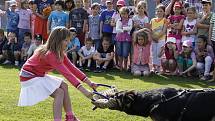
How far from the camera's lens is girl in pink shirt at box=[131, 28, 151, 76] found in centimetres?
1116

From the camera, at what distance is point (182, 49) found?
10945mm

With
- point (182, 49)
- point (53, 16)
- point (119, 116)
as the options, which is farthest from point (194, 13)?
point (119, 116)

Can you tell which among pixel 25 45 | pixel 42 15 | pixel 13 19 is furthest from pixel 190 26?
pixel 13 19

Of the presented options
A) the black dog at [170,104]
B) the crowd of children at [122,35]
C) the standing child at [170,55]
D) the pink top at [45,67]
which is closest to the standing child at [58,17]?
the crowd of children at [122,35]

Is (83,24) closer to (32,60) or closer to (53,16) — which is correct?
(53,16)

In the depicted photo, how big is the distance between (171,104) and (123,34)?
6.65 metres

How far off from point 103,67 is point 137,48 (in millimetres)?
1116

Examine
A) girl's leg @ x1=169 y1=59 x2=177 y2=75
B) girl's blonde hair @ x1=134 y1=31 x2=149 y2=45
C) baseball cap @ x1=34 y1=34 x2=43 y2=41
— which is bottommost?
girl's leg @ x1=169 y1=59 x2=177 y2=75

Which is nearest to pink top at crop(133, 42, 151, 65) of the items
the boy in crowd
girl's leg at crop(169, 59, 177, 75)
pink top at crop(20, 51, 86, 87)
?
girl's leg at crop(169, 59, 177, 75)

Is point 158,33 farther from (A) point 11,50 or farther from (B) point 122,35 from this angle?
(A) point 11,50

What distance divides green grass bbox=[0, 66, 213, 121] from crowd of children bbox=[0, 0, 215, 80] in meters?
0.52

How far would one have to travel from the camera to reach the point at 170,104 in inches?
197

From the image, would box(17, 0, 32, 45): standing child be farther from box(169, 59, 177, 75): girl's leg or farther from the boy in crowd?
box(169, 59, 177, 75): girl's leg

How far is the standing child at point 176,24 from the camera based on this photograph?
36.3ft
